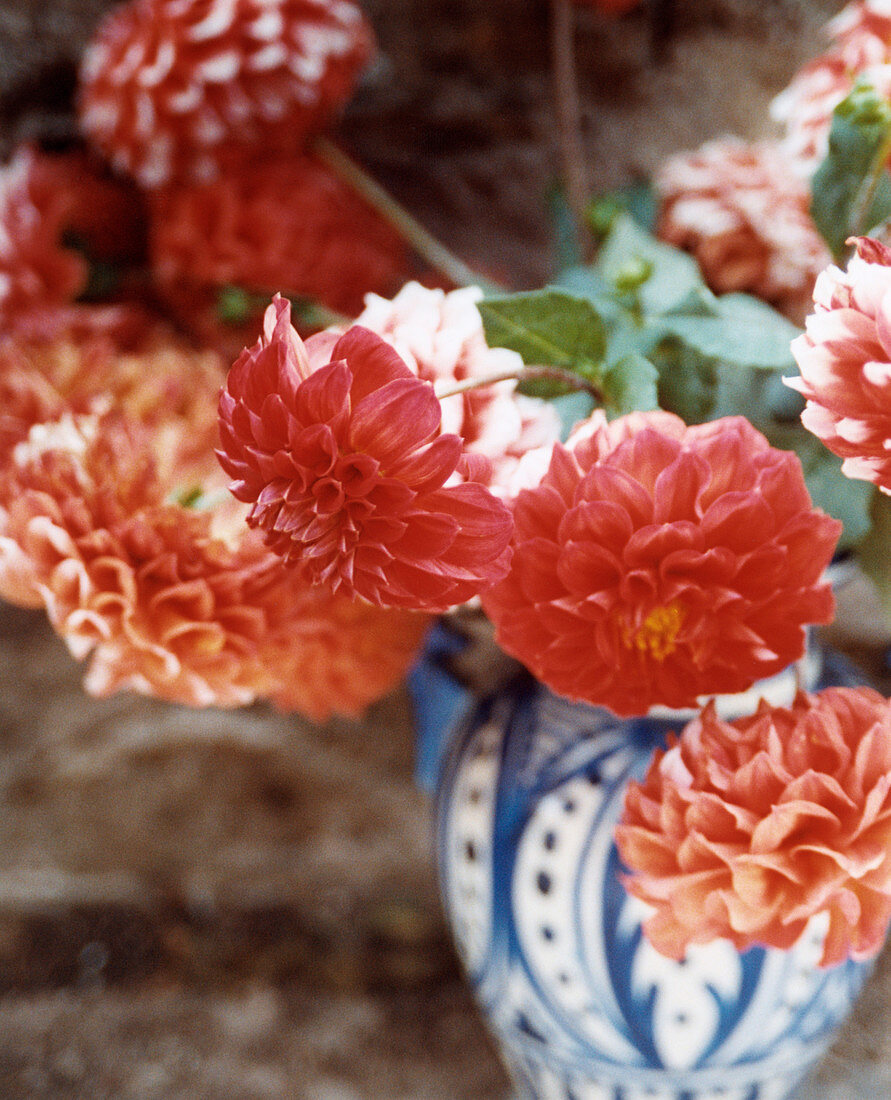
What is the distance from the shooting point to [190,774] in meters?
0.63

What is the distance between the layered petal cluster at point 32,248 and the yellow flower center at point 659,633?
1.08 ft

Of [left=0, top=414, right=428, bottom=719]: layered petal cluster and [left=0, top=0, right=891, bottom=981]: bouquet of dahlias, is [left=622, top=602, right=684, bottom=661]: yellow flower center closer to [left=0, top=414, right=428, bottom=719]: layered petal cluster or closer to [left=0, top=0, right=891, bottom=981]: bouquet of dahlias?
[left=0, top=0, right=891, bottom=981]: bouquet of dahlias

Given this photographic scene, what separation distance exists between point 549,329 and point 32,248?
270mm

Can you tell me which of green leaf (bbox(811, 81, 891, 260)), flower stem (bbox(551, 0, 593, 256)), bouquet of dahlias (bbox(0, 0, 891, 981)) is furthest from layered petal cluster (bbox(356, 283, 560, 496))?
flower stem (bbox(551, 0, 593, 256))

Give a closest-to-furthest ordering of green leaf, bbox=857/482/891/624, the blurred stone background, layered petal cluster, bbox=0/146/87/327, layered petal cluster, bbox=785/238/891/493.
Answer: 1. layered petal cluster, bbox=785/238/891/493
2. green leaf, bbox=857/482/891/624
3. layered petal cluster, bbox=0/146/87/327
4. the blurred stone background

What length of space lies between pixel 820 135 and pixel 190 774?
20.0 inches

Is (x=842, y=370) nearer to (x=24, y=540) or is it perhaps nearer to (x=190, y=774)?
(x=24, y=540)

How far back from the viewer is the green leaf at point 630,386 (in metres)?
0.26

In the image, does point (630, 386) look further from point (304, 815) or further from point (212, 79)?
point (304, 815)

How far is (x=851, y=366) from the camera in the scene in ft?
0.64

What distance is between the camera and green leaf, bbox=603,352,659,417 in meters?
0.26

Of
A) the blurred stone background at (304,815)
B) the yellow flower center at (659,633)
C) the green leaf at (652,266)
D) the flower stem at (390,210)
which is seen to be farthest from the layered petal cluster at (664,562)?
the blurred stone background at (304,815)

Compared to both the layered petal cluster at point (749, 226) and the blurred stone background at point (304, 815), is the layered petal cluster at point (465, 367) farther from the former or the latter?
the blurred stone background at point (304, 815)

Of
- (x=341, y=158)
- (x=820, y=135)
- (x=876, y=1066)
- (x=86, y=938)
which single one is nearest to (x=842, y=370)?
(x=820, y=135)
